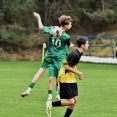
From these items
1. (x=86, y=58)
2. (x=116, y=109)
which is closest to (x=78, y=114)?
(x=116, y=109)

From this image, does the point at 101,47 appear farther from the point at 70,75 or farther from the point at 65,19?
the point at 70,75

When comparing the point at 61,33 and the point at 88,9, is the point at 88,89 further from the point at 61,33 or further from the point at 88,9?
the point at 88,9

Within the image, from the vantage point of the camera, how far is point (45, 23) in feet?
126

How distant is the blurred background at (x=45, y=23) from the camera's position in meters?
34.1

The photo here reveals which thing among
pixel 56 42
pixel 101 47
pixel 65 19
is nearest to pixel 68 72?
pixel 65 19

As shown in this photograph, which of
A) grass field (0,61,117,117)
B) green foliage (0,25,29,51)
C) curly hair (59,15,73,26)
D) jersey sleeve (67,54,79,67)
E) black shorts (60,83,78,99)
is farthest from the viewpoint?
green foliage (0,25,29,51)

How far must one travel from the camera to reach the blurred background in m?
34.1

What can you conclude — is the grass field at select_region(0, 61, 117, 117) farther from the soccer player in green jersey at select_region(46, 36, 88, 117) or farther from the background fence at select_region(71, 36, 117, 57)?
the background fence at select_region(71, 36, 117, 57)

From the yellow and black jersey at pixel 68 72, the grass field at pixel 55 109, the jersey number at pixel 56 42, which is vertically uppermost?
the jersey number at pixel 56 42

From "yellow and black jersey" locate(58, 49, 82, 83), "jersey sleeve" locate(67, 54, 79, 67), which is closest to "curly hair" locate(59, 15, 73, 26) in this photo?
"yellow and black jersey" locate(58, 49, 82, 83)

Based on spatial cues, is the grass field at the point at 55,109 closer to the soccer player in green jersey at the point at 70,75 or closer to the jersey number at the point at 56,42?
the soccer player in green jersey at the point at 70,75

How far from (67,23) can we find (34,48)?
88.3ft

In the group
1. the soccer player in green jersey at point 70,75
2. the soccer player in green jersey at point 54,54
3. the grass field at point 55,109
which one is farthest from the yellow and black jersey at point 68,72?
the soccer player in green jersey at point 54,54

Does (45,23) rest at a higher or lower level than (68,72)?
higher
